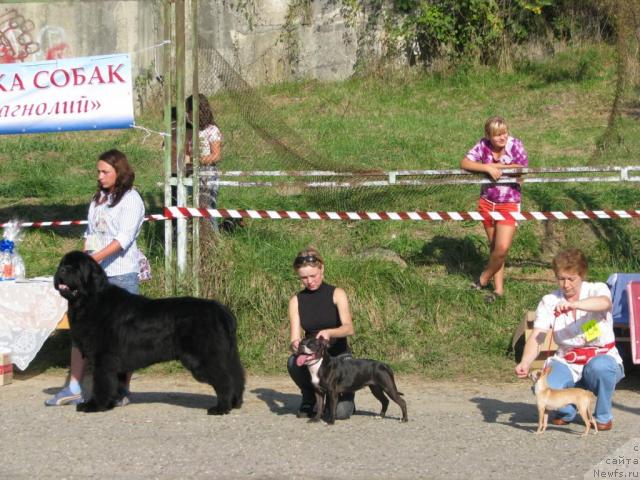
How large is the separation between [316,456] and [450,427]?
111 cm

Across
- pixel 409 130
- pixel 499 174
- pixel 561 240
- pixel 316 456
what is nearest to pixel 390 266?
pixel 499 174

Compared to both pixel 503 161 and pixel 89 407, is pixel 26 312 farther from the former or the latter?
pixel 503 161

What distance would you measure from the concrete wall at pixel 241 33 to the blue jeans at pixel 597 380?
31.6 ft

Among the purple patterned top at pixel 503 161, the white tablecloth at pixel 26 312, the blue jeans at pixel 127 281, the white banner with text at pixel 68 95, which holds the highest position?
the white banner with text at pixel 68 95

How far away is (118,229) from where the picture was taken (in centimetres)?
703

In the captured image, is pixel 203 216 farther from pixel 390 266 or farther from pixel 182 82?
pixel 390 266

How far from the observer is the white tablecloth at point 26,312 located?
791 centimetres

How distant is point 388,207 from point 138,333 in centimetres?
419

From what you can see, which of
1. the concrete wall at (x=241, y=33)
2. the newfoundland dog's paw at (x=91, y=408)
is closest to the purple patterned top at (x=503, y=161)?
the newfoundland dog's paw at (x=91, y=408)

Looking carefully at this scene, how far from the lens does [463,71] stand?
15477 millimetres

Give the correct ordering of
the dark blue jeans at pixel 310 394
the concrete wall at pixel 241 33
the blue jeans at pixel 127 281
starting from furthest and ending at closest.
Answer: the concrete wall at pixel 241 33
the blue jeans at pixel 127 281
the dark blue jeans at pixel 310 394

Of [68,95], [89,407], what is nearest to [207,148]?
[68,95]

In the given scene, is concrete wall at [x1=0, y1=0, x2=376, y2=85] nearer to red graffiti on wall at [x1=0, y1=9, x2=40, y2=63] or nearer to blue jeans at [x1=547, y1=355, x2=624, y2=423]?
red graffiti on wall at [x1=0, y1=9, x2=40, y2=63]

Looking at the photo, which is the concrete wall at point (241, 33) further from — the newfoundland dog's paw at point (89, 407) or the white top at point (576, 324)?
the white top at point (576, 324)
